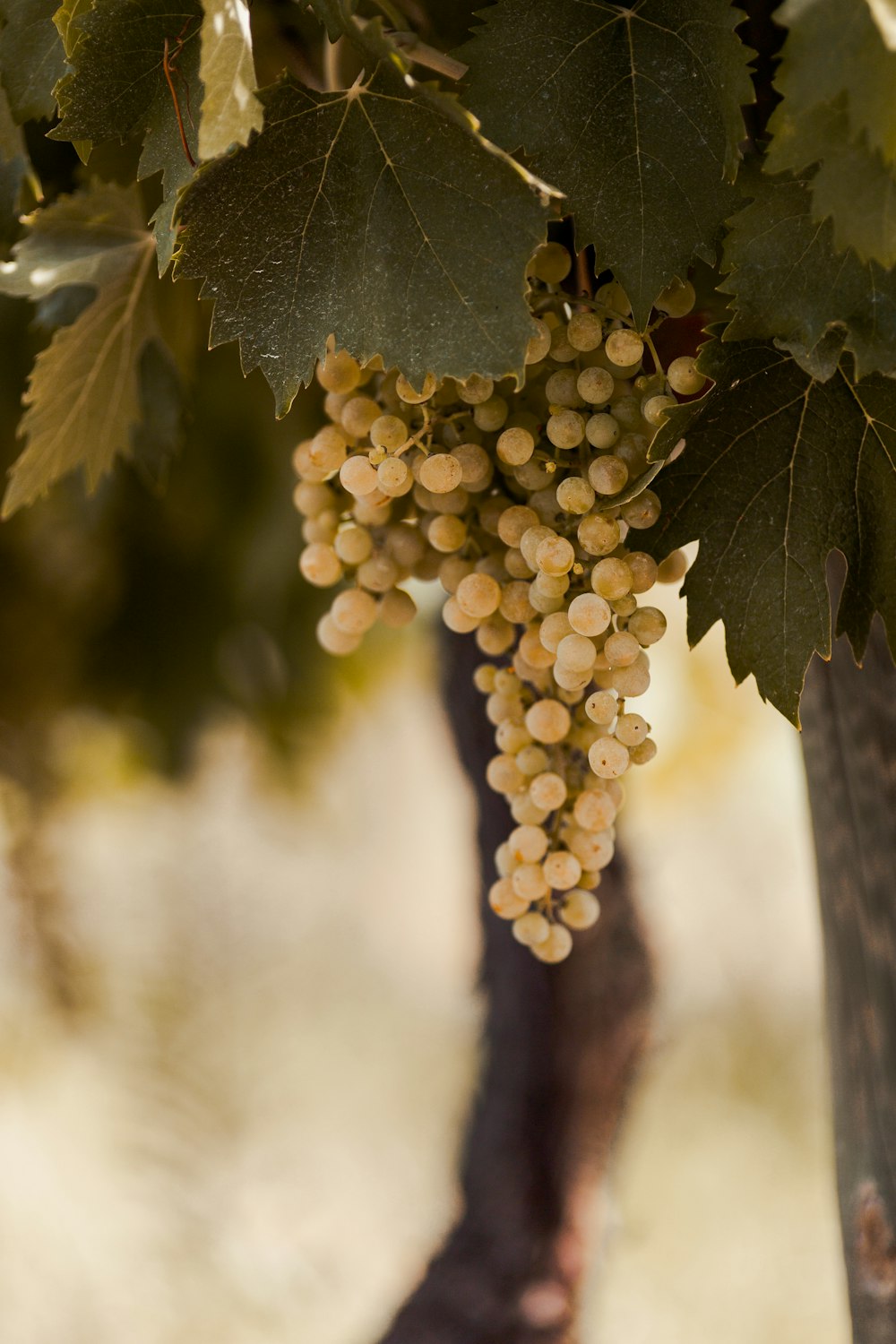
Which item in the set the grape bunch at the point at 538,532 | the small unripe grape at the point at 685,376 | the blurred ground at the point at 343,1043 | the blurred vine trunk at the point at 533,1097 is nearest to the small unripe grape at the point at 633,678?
the grape bunch at the point at 538,532

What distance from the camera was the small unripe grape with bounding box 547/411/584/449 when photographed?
1.37 feet

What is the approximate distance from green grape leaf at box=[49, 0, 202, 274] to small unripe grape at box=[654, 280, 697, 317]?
18 cm

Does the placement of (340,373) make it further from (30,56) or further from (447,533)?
(30,56)

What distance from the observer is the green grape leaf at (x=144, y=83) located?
0.39 metres

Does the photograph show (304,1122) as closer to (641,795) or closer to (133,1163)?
(133,1163)

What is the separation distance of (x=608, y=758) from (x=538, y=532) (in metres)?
0.09

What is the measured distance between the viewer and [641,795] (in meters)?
2.33

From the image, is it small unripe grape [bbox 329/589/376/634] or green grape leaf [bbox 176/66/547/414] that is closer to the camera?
green grape leaf [bbox 176/66/547/414]

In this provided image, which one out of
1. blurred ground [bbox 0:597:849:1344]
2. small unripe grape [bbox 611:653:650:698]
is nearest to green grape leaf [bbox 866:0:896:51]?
small unripe grape [bbox 611:653:650:698]

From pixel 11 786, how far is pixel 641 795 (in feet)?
4.40

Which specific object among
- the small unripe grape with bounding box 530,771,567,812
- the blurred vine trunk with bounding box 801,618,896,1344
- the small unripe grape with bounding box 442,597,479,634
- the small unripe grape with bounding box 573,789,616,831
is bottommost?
the blurred vine trunk with bounding box 801,618,896,1344

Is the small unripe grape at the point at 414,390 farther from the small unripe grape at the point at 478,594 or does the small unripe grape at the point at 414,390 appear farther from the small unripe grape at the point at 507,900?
the small unripe grape at the point at 507,900

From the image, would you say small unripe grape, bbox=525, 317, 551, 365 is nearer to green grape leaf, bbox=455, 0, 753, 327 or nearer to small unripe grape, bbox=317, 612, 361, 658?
green grape leaf, bbox=455, 0, 753, 327

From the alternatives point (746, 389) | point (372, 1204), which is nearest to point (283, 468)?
point (746, 389)
